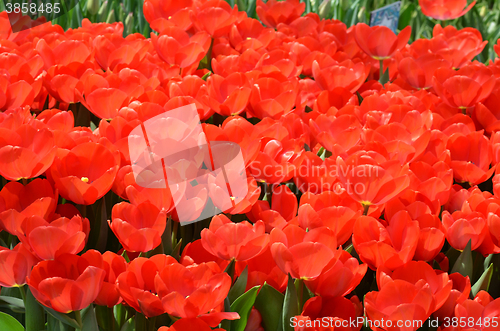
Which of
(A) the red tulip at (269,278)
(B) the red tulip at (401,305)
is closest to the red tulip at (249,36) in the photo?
(A) the red tulip at (269,278)

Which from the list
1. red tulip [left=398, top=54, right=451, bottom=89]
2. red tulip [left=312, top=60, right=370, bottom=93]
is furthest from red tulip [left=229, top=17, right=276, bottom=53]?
red tulip [left=398, top=54, right=451, bottom=89]

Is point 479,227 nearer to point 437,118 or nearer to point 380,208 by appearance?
point 380,208

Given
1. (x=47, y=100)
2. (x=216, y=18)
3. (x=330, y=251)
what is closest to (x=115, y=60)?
(x=47, y=100)

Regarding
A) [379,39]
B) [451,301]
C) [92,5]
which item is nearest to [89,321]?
[451,301]

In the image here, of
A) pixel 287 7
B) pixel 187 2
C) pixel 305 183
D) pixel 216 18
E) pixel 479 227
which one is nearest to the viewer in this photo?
pixel 479 227

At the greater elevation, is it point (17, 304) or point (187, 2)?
point (187, 2)

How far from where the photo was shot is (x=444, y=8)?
5.92 feet

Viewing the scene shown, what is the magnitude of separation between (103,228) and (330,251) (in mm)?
364

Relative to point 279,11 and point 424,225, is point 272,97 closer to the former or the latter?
point 424,225

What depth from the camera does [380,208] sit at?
29.6 inches

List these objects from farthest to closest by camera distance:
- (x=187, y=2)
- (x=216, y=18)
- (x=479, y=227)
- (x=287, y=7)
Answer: (x=287, y=7) → (x=187, y=2) → (x=216, y=18) → (x=479, y=227)

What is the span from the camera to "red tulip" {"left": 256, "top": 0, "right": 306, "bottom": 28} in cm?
167

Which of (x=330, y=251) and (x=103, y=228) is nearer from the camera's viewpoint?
(x=330, y=251)

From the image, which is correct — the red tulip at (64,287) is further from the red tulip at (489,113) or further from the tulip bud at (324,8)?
the tulip bud at (324,8)
